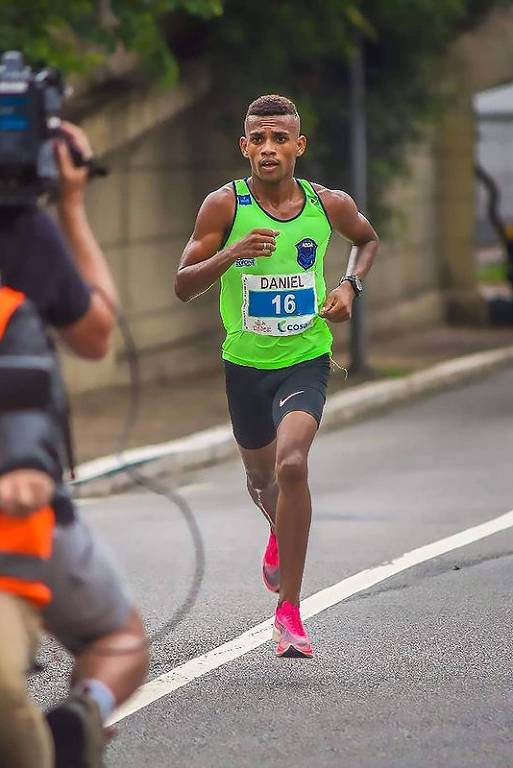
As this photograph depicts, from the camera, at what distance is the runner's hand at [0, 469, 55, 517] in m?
3.72

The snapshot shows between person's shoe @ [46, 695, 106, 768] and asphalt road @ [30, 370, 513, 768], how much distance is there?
1462 mm

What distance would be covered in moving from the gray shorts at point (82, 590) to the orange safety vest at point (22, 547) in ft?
0.26

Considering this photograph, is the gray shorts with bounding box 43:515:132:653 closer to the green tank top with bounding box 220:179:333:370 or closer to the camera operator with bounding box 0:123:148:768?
the camera operator with bounding box 0:123:148:768

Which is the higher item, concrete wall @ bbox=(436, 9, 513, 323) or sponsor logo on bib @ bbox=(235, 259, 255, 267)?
sponsor logo on bib @ bbox=(235, 259, 255, 267)

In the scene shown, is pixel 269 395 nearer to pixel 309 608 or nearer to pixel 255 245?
pixel 255 245

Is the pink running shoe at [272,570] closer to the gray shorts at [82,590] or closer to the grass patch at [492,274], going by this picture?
the gray shorts at [82,590]

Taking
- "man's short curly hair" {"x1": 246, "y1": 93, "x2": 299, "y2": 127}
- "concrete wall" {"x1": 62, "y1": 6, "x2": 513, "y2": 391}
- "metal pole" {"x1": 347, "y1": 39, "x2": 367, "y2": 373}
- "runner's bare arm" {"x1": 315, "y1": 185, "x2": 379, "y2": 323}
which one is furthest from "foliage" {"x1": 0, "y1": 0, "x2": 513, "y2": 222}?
"man's short curly hair" {"x1": 246, "y1": 93, "x2": 299, "y2": 127}

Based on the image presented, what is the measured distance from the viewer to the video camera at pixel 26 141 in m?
3.96

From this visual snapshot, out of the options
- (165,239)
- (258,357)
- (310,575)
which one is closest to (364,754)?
(258,357)

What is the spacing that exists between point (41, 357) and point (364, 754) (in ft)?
6.94

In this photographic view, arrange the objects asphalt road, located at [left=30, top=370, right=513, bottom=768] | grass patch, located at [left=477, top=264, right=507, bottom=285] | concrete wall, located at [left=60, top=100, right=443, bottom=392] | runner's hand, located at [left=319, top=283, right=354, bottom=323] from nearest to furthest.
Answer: asphalt road, located at [left=30, top=370, right=513, bottom=768]
runner's hand, located at [left=319, top=283, right=354, bottom=323]
concrete wall, located at [left=60, top=100, right=443, bottom=392]
grass patch, located at [left=477, top=264, right=507, bottom=285]

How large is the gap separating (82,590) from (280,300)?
3075mm

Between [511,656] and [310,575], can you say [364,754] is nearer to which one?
[511,656]

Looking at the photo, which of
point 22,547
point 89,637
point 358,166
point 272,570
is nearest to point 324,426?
point 358,166
